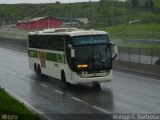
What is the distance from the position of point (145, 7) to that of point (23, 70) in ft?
269

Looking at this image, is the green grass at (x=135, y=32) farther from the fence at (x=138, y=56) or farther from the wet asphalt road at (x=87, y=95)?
the wet asphalt road at (x=87, y=95)

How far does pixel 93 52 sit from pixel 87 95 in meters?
2.56

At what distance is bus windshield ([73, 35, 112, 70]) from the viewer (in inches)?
922

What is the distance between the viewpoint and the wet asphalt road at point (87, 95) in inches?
693

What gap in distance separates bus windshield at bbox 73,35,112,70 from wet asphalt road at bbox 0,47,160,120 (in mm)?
1216

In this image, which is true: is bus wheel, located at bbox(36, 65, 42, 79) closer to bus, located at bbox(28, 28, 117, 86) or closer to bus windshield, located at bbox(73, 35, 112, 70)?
bus, located at bbox(28, 28, 117, 86)

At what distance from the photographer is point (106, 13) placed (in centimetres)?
11038

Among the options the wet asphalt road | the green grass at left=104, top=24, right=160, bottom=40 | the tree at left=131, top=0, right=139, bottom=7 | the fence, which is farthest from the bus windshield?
the tree at left=131, top=0, right=139, bottom=7

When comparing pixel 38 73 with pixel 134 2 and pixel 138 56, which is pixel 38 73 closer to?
pixel 138 56

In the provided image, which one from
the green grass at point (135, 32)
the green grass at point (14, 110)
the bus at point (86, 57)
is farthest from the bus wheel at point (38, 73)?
the green grass at point (135, 32)

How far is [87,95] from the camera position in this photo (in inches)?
862

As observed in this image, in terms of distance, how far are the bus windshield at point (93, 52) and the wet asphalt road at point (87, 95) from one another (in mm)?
1216

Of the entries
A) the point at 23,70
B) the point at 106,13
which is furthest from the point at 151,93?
the point at 106,13

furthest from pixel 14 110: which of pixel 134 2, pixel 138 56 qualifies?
pixel 134 2
